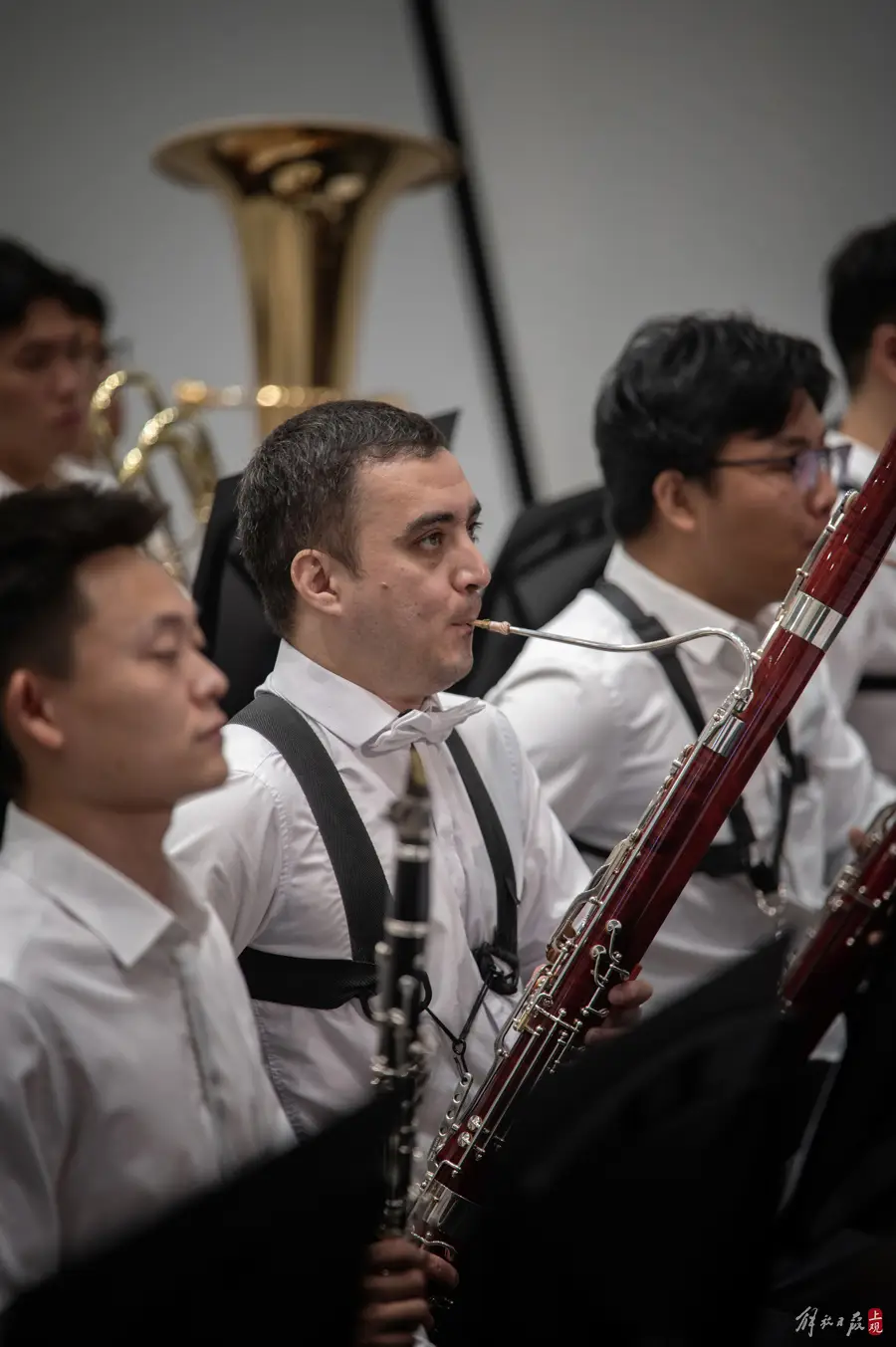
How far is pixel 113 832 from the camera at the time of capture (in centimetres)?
127

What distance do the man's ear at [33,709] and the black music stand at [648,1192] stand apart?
0.51 m

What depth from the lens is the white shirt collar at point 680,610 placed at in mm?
2199

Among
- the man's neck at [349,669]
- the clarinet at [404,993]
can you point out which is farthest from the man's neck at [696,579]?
the clarinet at [404,993]

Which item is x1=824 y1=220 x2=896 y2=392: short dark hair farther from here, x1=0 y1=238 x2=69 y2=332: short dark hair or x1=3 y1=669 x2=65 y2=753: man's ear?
x1=3 y1=669 x2=65 y2=753: man's ear

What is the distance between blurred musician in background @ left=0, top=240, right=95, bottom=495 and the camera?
2834mm

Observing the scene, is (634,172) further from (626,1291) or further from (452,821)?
(626,1291)

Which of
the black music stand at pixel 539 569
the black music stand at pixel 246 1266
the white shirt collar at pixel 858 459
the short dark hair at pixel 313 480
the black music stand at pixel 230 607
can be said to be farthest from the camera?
the white shirt collar at pixel 858 459

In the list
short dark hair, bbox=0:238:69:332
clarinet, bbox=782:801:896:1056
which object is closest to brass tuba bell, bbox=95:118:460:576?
short dark hair, bbox=0:238:69:332

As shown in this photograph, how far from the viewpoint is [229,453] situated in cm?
536

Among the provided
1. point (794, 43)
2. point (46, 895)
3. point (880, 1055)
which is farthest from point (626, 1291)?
point (794, 43)

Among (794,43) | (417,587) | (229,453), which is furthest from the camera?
(229,453)

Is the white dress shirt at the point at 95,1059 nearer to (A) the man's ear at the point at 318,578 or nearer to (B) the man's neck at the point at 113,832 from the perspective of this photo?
(B) the man's neck at the point at 113,832

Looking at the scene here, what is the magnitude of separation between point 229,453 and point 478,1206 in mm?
4144

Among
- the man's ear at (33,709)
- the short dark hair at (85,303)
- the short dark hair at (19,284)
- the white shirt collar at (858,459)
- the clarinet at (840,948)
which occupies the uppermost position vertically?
the short dark hair at (19,284)
